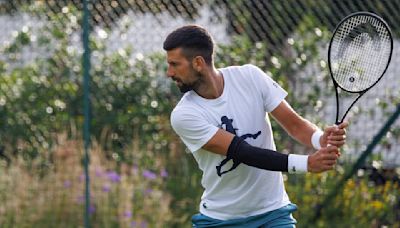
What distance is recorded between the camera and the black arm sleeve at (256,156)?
4.59m

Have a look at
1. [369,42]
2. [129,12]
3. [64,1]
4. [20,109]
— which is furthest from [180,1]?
[369,42]

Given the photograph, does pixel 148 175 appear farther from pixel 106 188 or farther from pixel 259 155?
pixel 259 155

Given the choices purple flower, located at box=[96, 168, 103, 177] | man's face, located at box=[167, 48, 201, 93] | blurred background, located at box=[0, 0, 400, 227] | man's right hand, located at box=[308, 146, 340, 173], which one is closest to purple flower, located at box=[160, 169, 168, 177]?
blurred background, located at box=[0, 0, 400, 227]

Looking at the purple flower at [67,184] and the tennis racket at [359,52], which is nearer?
the tennis racket at [359,52]

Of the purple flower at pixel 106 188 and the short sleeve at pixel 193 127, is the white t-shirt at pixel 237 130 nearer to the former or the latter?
the short sleeve at pixel 193 127

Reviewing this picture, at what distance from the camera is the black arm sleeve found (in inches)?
181

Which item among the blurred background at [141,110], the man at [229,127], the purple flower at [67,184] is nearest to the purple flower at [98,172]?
the blurred background at [141,110]

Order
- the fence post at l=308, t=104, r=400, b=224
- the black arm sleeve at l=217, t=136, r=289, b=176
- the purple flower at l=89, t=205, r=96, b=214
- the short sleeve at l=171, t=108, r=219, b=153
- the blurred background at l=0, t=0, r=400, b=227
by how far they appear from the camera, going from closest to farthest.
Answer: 1. the black arm sleeve at l=217, t=136, r=289, b=176
2. the short sleeve at l=171, t=108, r=219, b=153
3. the fence post at l=308, t=104, r=400, b=224
4. the blurred background at l=0, t=0, r=400, b=227
5. the purple flower at l=89, t=205, r=96, b=214

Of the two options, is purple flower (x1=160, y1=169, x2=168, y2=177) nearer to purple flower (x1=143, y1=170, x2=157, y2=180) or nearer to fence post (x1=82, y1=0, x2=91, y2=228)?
purple flower (x1=143, y1=170, x2=157, y2=180)

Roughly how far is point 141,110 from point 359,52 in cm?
271

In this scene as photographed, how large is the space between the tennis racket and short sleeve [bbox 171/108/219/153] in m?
0.66

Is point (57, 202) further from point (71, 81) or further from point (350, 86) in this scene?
point (350, 86)

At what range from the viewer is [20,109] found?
7.75 meters

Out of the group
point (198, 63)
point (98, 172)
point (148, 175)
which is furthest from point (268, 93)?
point (98, 172)
